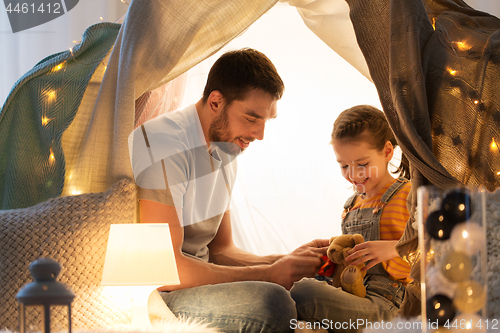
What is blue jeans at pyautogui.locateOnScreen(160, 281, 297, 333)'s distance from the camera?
114 centimetres

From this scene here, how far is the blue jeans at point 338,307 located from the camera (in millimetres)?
1267

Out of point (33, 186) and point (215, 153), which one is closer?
point (33, 186)

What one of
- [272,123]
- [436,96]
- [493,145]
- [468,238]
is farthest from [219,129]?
[468,238]

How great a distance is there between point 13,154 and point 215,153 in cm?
69

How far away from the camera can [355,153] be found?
1.62 m

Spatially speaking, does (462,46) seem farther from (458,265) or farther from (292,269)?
(292,269)

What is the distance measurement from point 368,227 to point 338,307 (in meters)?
0.39

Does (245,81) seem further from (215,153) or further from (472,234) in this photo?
(472,234)

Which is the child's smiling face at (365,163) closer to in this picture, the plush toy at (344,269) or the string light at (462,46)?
the plush toy at (344,269)

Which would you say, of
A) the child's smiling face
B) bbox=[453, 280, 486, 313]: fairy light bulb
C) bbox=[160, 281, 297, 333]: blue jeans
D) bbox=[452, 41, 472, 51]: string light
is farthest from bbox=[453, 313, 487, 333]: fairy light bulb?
the child's smiling face

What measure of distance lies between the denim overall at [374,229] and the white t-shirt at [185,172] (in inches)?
19.3

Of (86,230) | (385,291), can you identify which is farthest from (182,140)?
(385,291)

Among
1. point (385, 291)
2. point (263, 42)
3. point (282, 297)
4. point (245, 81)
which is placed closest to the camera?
point (282, 297)

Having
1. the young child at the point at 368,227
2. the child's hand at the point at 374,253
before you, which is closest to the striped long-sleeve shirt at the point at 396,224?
the young child at the point at 368,227
